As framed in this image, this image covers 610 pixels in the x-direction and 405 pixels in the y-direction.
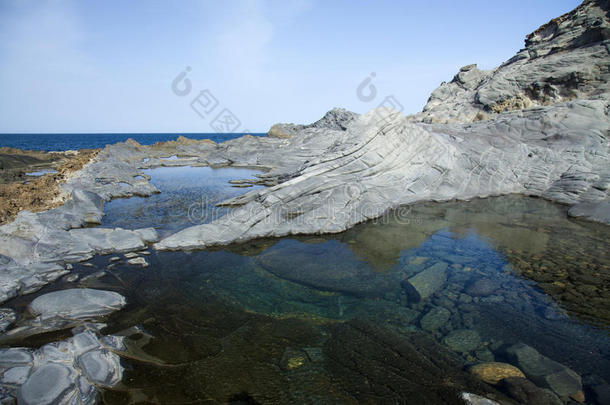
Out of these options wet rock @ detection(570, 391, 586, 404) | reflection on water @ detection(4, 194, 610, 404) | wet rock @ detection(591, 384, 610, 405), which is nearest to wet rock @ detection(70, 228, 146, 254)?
reflection on water @ detection(4, 194, 610, 404)

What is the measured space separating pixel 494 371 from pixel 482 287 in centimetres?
252

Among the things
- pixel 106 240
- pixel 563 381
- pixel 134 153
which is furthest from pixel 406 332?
pixel 134 153

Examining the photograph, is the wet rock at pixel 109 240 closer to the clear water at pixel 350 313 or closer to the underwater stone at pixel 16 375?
the clear water at pixel 350 313

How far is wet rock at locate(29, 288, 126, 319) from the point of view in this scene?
4816mm

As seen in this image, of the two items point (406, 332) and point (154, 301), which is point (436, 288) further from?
point (154, 301)

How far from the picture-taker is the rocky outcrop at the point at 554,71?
20125mm

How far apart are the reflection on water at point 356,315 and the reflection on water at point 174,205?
284cm

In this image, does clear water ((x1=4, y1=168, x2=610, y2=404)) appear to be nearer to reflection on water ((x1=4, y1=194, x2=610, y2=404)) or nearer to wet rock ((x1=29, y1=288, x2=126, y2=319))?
reflection on water ((x1=4, y1=194, x2=610, y2=404))

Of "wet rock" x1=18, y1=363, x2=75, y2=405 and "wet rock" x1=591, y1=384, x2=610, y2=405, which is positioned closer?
"wet rock" x1=18, y1=363, x2=75, y2=405

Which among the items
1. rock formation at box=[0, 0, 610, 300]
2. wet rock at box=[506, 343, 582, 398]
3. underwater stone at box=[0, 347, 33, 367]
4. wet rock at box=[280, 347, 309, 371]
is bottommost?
wet rock at box=[280, 347, 309, 371]

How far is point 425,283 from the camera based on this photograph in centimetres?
625

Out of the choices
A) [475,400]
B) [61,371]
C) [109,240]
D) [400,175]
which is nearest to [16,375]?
[61,371]

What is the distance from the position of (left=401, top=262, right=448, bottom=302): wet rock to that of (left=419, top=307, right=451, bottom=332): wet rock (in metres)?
0.41

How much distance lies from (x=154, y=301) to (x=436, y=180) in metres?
11.3
